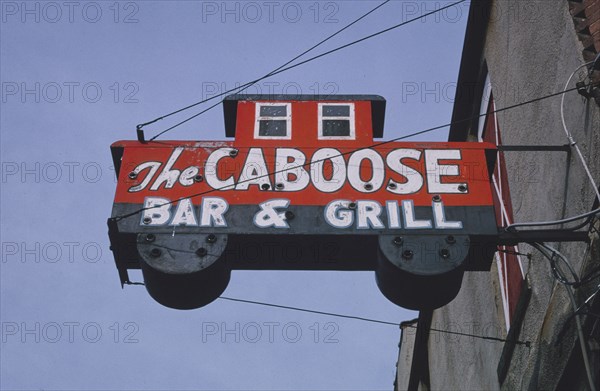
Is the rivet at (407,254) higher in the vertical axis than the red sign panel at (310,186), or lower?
lower

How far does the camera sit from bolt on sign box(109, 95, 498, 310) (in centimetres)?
716

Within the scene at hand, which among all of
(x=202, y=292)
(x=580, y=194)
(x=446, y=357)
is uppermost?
(x=580, y=194)

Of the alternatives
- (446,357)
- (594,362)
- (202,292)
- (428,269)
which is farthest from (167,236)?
(446,357)

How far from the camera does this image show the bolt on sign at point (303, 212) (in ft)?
23.5

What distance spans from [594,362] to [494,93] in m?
4.67

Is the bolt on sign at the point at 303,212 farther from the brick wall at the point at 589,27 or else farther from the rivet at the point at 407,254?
the brick wall at the point at 589,27

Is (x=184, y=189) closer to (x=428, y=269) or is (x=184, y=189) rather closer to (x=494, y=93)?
(x=428, y=269)

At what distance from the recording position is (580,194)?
763 cm

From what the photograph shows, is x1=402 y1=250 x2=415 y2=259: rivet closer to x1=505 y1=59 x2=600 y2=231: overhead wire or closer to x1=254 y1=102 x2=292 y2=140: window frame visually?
x1=505 y1=59 x2=600 y2=231: overhead wire

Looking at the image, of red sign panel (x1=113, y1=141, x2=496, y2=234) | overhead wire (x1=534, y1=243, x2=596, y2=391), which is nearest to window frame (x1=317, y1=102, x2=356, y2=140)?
red sign panel (x1=113, y1=141, x2=496, y2=234)

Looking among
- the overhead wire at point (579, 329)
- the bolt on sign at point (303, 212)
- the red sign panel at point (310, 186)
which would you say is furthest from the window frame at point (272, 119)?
the overhead wire at point (579, 329)

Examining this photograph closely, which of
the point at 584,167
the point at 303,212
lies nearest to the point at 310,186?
the point at 303,212

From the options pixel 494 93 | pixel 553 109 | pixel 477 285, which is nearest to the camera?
pixel 553 109

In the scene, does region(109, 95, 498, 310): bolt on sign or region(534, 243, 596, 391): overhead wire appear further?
region(109, 95, 498, 310): bolt on sign
